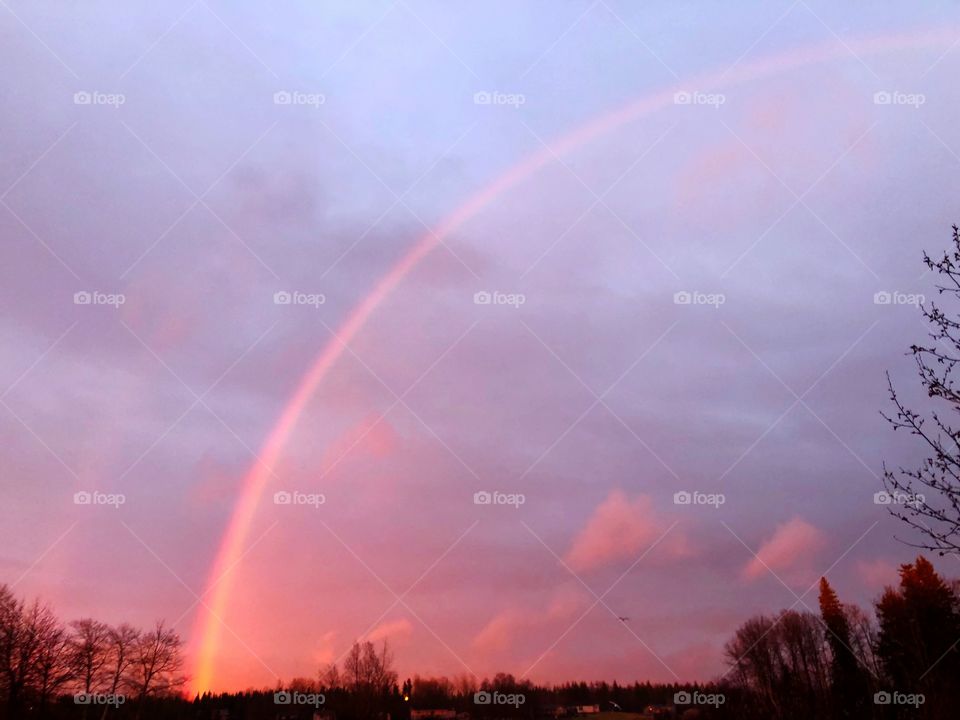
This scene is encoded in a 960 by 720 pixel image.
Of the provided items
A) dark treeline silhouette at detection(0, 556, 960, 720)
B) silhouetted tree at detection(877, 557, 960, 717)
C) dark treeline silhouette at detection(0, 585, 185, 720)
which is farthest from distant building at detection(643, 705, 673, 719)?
dark treeline silhouette at detection(0, 585, 185, 720)

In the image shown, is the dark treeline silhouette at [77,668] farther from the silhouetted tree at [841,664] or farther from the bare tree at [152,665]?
the silhouetted tree at [841,664]

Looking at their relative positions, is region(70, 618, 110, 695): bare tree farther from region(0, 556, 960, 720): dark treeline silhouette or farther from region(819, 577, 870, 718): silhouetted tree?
region(819, 577, 870, 718): silhouetted tree

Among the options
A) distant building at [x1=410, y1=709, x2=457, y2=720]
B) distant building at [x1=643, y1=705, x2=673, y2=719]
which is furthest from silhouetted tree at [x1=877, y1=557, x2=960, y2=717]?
distant building at [x1=410, y1=709, x2=457, y2=720]

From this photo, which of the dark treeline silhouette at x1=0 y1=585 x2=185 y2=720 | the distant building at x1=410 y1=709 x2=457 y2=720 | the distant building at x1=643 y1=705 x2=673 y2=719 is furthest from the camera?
the distant building at x1=643 y1=705 x2=673 y2=719

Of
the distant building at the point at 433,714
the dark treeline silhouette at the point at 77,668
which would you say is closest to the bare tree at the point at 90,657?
the dark treeline silhouette at the point at 77,668

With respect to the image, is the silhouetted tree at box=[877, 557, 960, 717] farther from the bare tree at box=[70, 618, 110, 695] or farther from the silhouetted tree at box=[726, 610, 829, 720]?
the bare tree at box=[70, 618, 110, 695]

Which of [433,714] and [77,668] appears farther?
[433,714]

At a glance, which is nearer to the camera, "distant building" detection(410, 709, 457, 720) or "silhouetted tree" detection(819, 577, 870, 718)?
"silhouetted tree" detection(819, 577, 870, 718)

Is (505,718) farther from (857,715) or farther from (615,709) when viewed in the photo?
(857,715)

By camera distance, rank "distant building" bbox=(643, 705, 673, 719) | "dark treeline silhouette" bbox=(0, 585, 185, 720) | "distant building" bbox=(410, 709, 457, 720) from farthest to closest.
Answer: "distant building" bbox=(643, 705, 673, 719), "distant building" bbox=(410, 709, 457, 720), "dark treeline silhouette" bbox=(0, 585, 185, 720)

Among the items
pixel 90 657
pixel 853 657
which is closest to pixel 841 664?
pixel 853 657

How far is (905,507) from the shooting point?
43.9ft

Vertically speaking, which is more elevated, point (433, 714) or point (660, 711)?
point (433, 714)

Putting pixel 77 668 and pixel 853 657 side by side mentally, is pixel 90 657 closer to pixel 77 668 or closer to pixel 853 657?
pixel 77 668
